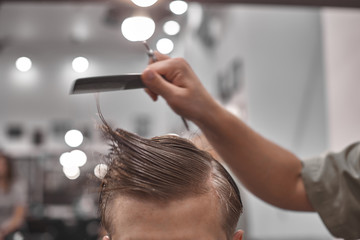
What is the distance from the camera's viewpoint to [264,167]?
1312 mm

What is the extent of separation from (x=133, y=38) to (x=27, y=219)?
14.1 feet

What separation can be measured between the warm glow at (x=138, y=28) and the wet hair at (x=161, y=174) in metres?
0.48

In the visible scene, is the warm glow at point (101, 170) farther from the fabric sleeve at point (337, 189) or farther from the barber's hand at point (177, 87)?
the fabric sleeve at point (337, 189)

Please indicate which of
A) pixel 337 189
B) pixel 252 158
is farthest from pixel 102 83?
pixel 337 189

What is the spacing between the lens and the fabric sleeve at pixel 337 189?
1.22 metres

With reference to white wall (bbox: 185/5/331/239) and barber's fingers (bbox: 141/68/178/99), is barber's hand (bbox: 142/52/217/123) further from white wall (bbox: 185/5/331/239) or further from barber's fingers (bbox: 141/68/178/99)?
white wall (bbox: 185/5/331/239)

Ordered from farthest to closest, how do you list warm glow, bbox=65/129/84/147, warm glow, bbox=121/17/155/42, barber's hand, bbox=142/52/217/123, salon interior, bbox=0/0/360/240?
salon interior, bbox=0/0/360/240 → warm glow, bbox=65/129/84/147 → warm glow, bbox=121/17/155/42 → barber's hand, bbox=142/52/217/123

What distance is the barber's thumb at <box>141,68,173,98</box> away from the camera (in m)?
0.95

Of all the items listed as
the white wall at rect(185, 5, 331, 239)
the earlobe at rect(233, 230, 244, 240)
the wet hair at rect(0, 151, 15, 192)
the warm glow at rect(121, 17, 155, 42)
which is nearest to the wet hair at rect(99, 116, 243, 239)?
the earlobe at rect(233, 230, 244, 240)

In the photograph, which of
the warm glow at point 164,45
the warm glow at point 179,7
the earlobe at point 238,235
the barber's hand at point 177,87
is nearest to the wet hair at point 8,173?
the warm glow at point 164,45

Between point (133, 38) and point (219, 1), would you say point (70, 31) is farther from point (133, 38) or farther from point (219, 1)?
point (133, 38)

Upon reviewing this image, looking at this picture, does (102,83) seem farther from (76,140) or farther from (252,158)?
(76,140)

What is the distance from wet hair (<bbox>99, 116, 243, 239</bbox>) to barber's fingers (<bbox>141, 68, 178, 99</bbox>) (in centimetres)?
11

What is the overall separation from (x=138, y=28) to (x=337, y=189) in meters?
0.79
